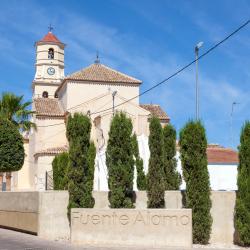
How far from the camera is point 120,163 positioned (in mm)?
18891

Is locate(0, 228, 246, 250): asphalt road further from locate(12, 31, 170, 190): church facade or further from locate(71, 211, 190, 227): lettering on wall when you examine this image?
locate(12, 31, 170, 190): church facade

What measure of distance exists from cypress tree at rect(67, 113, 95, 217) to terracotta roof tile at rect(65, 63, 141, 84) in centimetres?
3425

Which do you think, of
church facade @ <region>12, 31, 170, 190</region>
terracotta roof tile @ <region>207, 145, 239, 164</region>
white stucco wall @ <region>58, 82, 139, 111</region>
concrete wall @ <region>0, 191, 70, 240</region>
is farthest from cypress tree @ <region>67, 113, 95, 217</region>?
white stucco wall @ <region>58, 82, 139, 111</region>

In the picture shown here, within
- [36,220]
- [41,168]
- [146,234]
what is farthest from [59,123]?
[146,234]

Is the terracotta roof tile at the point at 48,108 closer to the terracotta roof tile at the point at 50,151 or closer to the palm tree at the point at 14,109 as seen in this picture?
the terracotta roof tile at the point at 50,151

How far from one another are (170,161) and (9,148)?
11728 mm

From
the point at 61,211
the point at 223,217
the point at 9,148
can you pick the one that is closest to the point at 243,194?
the point at 223,217

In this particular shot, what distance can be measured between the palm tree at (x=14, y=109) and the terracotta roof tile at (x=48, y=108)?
60.8 feet

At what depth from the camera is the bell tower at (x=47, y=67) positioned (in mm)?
72375

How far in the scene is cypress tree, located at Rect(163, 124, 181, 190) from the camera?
73.5 ft

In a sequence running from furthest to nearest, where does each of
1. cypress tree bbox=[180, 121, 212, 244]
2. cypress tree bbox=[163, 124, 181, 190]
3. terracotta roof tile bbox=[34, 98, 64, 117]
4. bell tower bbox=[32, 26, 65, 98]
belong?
1. bell tower bbox=[32, 26, 65, 98]
2. terracotta roof tile bbox=[34, 98, 64, 117]
3. cypress tree bbox=[163, 124, 181, 190]
4. cypress tree bbox=[180, 121, 212, 244]

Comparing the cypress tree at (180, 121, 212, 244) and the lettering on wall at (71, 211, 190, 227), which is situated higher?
the cypress tree at (180, 121, 212, 244)

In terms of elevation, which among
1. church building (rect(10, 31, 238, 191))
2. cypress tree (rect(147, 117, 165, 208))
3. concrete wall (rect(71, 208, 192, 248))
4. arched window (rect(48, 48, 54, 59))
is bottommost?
concrete wall (rect(71, 208, 192, 248))

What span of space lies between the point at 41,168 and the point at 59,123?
5.68 metres
